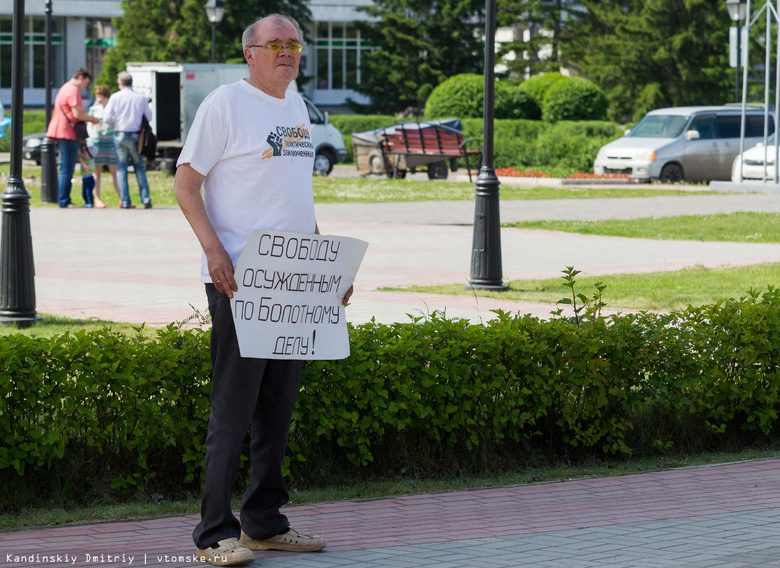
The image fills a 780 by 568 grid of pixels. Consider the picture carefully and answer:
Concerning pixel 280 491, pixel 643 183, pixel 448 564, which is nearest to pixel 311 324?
pixel 280 491

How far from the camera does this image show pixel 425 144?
31672 mm

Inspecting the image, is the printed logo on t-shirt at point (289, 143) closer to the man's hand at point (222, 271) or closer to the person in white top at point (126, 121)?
the man's hand at point (222, 271)

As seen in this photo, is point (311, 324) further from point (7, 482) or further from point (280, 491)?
point (7, 482)

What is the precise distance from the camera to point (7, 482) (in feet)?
17.1

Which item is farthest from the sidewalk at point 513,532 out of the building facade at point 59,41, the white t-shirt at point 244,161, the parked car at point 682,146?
the building facade at point 59,41

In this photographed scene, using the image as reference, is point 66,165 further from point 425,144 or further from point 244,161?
point 244,161

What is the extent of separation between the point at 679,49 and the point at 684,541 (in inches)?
2048

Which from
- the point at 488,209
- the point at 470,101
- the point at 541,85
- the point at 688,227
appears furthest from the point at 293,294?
the point at 541,85

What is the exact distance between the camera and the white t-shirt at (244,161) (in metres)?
4.35

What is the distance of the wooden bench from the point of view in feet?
104

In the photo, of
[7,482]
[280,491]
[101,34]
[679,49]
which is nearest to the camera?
[280,491]

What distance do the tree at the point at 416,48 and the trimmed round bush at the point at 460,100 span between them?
43.7ft

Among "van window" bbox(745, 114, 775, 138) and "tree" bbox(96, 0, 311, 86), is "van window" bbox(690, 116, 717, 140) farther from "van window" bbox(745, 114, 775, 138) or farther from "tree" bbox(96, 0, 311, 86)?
"tree" bbox(96, 0, 311, 86)

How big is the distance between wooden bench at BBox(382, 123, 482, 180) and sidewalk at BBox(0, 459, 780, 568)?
26.1 meters
